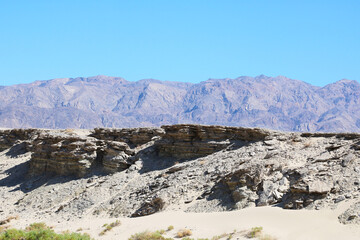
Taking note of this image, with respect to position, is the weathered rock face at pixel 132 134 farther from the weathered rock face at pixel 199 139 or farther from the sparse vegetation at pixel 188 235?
the sparse vegetation at pixel 188 235

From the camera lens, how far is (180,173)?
2397cm

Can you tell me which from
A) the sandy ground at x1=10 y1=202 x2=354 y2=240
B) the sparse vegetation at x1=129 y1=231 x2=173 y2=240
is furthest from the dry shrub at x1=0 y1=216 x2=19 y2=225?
the sparse vegetation at x1=129 y1=231 x2=173 y2=240

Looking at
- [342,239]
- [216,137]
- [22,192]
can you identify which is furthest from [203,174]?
[22,192]

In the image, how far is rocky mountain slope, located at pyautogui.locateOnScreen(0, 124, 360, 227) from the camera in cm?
1816

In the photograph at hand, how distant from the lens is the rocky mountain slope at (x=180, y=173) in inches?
715

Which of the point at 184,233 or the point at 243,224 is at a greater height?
the point at 243,224

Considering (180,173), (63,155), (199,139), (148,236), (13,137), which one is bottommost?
(13,137)

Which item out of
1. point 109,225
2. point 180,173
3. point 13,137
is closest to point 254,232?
point 109,225

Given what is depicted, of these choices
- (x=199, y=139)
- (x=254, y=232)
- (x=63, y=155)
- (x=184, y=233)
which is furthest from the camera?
(x=63, y=155)

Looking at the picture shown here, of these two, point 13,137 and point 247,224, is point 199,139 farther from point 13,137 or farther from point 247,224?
point 13,137

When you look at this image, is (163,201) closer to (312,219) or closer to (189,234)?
(189,234)

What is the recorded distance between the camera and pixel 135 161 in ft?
92.5

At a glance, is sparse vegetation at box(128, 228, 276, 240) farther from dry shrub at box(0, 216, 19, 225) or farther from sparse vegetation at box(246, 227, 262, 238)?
dry shrub at box(0, 216, 19, 225)

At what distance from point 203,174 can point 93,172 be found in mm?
8648
